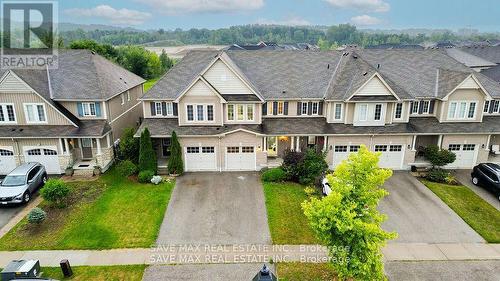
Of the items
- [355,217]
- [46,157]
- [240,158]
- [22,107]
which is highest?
[22,107]

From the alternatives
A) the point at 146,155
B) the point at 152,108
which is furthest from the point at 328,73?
the point at 146,155

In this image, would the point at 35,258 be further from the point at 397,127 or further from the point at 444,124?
the point at 444,124

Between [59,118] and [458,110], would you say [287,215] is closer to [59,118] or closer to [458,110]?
[458,110]

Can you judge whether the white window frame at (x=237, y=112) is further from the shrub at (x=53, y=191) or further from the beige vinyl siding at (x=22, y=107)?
the shrub at (x=53, y=191)

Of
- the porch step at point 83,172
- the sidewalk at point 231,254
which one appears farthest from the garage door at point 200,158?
the sidewalk at point 231,254

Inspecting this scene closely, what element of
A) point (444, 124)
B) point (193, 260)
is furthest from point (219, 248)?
point (444, 124)

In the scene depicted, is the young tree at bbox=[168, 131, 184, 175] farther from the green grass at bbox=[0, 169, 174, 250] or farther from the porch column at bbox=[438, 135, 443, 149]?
the porch column at bbox=[438, 135, 443, 149]
